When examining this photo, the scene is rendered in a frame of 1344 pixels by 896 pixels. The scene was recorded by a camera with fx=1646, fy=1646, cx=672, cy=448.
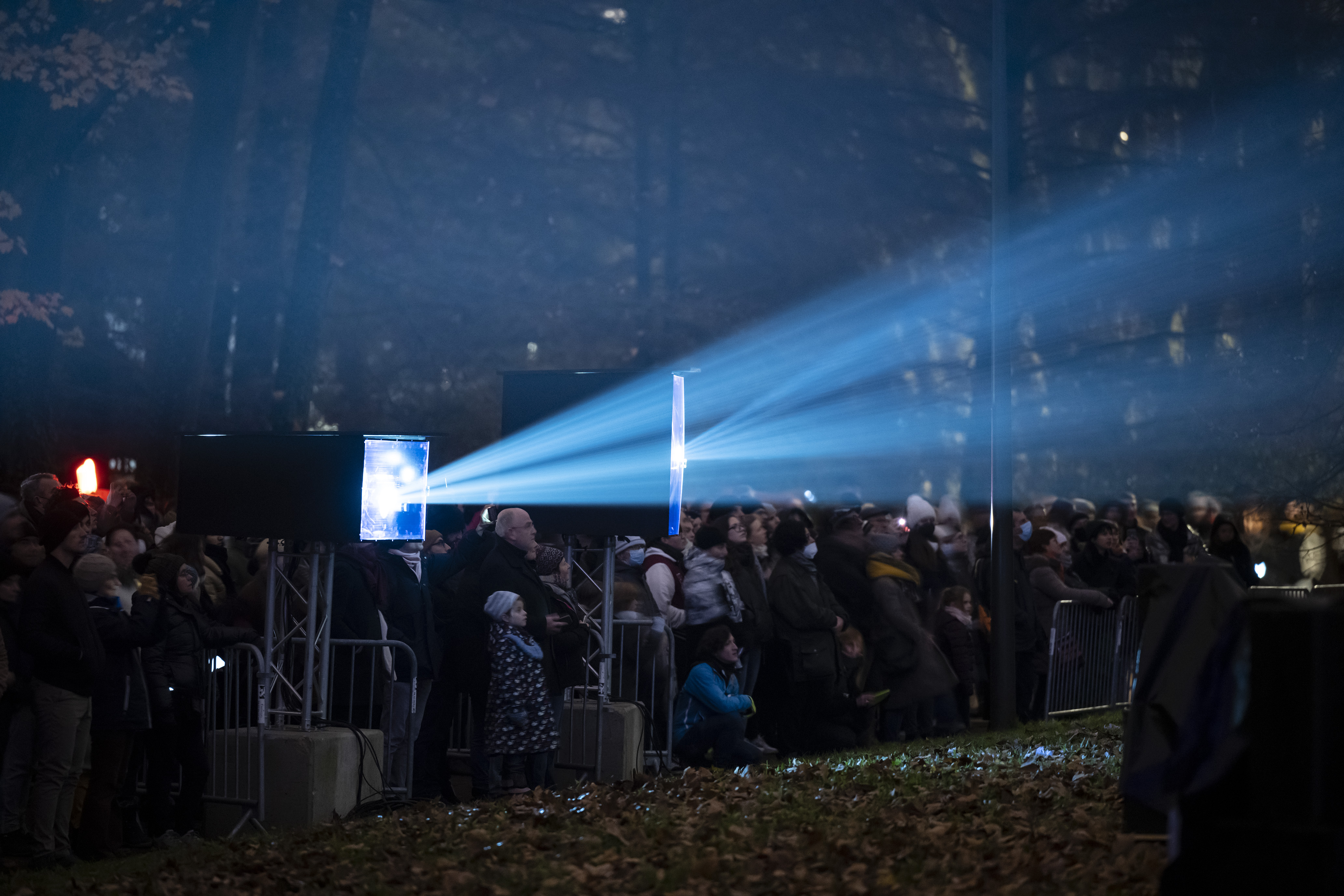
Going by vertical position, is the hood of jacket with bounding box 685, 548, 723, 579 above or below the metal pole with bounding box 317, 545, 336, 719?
above

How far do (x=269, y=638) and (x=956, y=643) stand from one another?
6495mm

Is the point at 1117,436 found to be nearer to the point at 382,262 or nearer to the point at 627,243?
the point at 627,243

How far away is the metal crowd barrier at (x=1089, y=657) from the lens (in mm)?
15570

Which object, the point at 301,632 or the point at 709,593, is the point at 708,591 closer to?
the point at 709,593

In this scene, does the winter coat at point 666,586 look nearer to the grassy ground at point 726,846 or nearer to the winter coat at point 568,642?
the winter coat at point 568,642

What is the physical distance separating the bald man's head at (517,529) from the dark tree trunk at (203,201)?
1293 cm

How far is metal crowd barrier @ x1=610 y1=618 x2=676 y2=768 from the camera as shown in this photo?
39.8ft

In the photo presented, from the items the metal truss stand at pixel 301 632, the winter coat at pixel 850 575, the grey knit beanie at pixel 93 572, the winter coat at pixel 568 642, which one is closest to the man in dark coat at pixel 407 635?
the metal truss stand at pixel 301 632

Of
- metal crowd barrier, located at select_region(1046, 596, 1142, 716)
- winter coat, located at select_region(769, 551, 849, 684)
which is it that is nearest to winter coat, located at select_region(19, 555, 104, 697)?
winter coat, located at select_region(769, 551, 849, 684)

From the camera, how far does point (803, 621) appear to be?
42.0 ft

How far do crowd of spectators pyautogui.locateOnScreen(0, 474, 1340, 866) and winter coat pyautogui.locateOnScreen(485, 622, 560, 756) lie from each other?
17 millimetres

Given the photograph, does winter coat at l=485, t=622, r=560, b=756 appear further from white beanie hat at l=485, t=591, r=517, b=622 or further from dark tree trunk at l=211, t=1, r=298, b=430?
dark tree trunk at l=211, t=1, r=298, b=430

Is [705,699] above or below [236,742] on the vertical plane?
above

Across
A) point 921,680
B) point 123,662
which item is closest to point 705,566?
point 921,680
